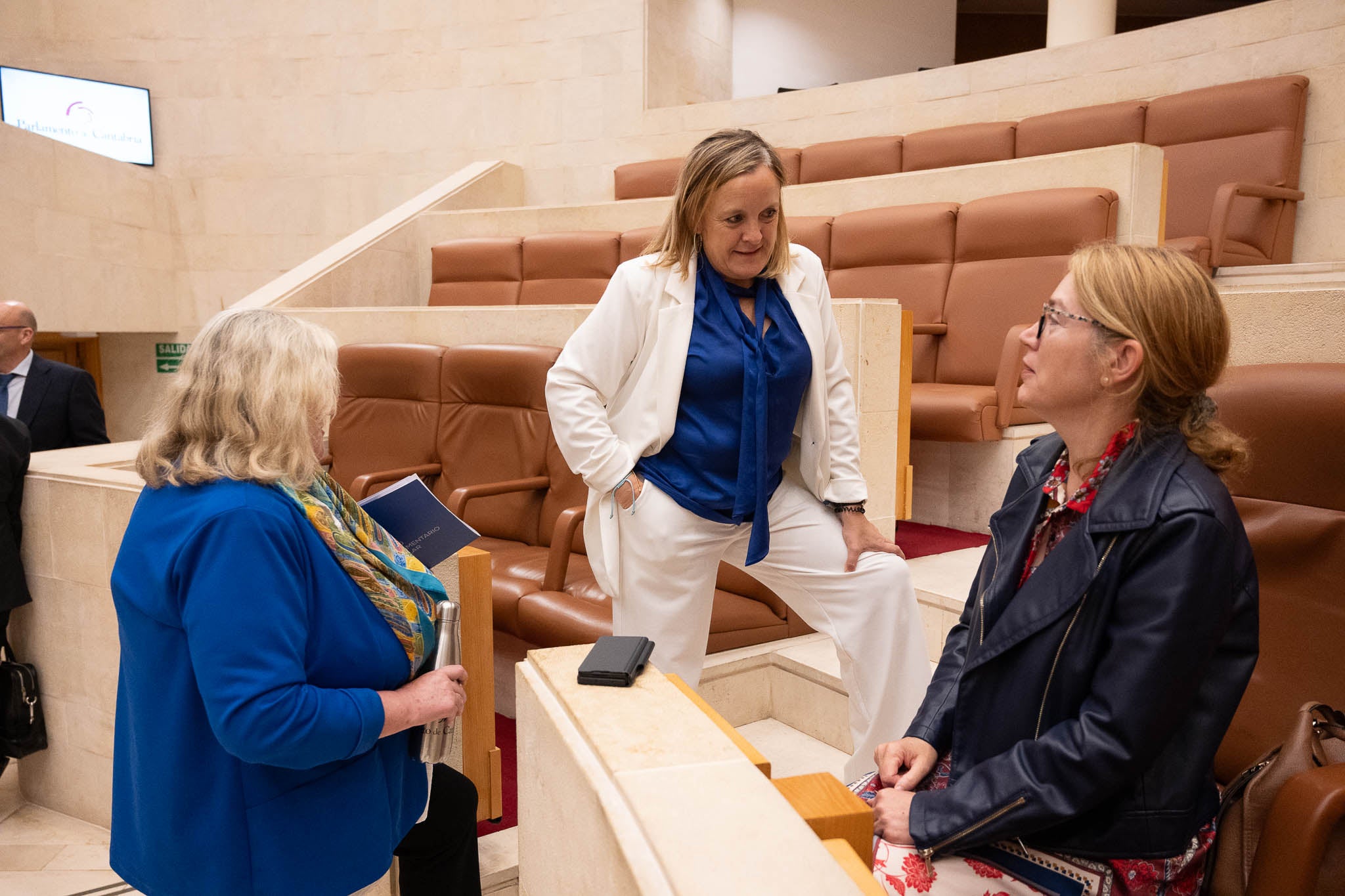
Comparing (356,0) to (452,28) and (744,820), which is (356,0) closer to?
(452,28)

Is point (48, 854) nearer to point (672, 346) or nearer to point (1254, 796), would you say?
point (672, 346)

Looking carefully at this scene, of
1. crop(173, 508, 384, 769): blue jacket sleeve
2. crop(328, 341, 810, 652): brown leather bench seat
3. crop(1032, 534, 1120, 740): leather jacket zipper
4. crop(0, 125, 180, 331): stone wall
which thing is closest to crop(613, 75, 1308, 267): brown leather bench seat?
crop(328, 341, 810, 652): brown leather bench seat

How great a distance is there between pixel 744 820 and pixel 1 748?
2503 mm

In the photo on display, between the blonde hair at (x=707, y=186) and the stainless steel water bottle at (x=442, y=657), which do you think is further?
the blonde hair at (x=707, y=186)

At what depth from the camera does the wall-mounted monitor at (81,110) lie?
7117 millimetres

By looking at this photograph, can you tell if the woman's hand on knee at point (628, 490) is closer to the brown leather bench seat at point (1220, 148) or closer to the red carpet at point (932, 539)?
the red carpet at point (932, 539)

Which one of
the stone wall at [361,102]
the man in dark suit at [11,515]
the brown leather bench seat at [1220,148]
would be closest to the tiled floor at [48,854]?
the man in dark suit at [11,515]

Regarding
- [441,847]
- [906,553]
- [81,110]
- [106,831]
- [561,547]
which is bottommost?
[106,831]

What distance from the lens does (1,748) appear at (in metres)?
2.44

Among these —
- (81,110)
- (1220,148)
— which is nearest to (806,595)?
(1220,148)

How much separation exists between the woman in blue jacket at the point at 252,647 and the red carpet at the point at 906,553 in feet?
2.82

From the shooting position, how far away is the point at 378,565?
4.32ft

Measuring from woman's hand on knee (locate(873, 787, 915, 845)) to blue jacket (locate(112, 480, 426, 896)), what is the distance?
622 mm

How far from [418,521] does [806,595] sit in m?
0.71
